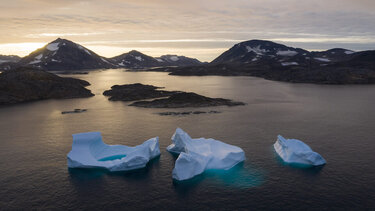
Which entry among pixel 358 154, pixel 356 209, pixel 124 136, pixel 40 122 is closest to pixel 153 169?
pixel 124 136

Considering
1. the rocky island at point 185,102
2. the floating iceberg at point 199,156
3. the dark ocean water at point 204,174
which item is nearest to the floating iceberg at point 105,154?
the dark ocean water at point 204,174

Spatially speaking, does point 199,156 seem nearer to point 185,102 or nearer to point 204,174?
point 204,174

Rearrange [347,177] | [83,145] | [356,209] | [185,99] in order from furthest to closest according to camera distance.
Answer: [185,99] → [83,145] → [347,177] → [356,209]


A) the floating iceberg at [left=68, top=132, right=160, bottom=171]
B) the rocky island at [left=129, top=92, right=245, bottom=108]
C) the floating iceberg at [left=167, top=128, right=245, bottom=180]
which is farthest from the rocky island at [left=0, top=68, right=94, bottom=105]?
the floating iceberg at [left=167, top=128, right=245, bottom=180]

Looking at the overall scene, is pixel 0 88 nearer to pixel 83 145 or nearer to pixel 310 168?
pixel 83 145

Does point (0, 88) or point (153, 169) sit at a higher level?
point (0, 88)

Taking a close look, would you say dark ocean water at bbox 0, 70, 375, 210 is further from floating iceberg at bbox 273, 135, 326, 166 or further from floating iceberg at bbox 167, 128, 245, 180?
floating iceberg at bbox 273, 135, 326, 166
